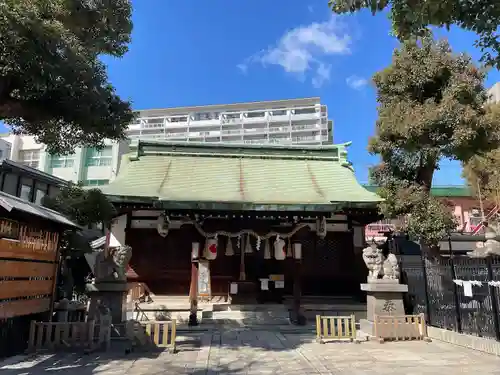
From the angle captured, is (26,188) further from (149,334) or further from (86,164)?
(86,164)

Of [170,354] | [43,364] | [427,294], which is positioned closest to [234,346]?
[170,354]

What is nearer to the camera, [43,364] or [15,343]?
[43,364]

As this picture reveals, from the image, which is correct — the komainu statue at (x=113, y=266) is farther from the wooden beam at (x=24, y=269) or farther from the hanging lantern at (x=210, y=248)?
the hanging lantern at (x=210, y=248)

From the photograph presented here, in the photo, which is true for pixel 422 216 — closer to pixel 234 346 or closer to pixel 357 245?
pixel 357 245

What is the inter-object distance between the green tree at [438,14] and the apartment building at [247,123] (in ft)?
241

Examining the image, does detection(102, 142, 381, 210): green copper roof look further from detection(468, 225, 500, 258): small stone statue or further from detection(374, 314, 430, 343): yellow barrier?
detection(374, 314, 430, 343): yellow barrier

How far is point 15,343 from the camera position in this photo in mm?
7922

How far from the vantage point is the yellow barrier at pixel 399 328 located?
9.93m

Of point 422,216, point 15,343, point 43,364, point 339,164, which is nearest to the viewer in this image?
A: point 43,364

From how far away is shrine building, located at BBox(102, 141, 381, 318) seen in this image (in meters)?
13.0

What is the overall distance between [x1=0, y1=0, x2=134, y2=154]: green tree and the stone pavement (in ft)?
15.7

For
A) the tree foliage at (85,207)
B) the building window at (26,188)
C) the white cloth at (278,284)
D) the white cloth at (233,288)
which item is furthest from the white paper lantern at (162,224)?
the building window at (26,188)

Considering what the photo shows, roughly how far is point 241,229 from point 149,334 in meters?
6.20

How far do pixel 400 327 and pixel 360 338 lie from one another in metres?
1.08
